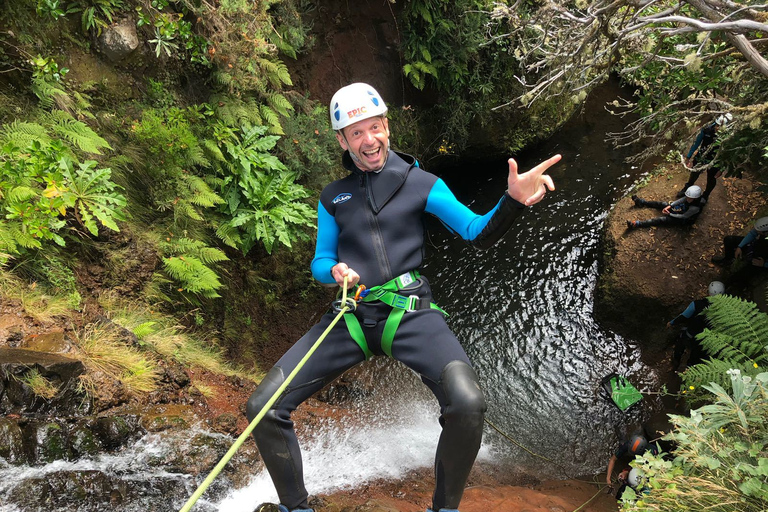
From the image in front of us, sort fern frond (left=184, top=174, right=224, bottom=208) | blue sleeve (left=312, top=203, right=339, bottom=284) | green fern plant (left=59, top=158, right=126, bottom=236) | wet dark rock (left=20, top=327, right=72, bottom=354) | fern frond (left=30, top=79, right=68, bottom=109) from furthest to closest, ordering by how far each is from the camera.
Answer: fern frond (left=184, top=174, right=224, bottom=208)
fern frond (left=30, top=79, right=68, bottom=109)
green fern plant (left=59, top=158, right=126, bottom=236)
wet dark rock (left=20, top=327, right=72, bottom=354)
blue sleeve (left=312, top=203, right=339, bottom=284)

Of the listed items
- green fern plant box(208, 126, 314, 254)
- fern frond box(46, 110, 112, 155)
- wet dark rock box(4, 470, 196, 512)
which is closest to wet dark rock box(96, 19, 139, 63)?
fern frond box(46, 110, 112, 155)

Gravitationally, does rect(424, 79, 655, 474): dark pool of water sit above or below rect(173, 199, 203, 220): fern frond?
below

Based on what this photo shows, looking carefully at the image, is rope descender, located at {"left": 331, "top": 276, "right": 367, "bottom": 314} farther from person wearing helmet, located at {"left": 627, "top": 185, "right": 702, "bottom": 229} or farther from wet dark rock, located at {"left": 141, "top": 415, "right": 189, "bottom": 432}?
person wearing helmet, located at {"left": 627, "top": 185, "right": 702, "bottom": 229}

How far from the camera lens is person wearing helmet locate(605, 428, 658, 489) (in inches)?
217

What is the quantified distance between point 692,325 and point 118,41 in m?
9.39

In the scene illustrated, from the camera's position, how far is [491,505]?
498 centimetres

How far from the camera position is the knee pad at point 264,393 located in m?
3.19

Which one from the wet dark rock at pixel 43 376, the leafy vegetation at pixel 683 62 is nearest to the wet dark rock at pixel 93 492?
the wet dark rock at pixel 43 376

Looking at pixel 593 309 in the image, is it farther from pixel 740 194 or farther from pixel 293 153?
pixel 293 153

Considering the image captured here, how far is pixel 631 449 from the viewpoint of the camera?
220 inches

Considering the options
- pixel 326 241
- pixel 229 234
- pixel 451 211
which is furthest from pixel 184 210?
pixel 451 211

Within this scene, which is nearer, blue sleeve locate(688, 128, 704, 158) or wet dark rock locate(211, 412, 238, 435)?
wet dark rock locate(211, 412, 238, 435)

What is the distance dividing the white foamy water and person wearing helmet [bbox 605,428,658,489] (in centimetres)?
158

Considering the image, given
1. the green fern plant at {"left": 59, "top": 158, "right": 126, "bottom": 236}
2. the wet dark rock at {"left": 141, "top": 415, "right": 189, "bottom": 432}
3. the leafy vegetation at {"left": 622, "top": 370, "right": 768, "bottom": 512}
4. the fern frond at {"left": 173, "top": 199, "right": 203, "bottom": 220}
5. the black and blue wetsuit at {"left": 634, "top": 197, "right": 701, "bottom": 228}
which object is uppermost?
the green fern plant at {"left": 59, "top": 158, "right": 126, "bottom": 236}
